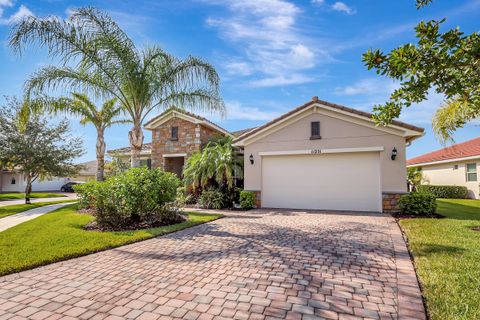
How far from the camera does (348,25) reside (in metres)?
9.46

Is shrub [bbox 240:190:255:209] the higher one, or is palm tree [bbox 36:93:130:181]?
palm tree [bbox 36:93:130:181]

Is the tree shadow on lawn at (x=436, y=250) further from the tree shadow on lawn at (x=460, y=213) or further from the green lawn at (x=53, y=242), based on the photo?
the green lawn at (x=53, y=242)

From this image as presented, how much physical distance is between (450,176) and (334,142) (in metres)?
15.3

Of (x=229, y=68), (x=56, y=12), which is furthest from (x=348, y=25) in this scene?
(x=56, y=12)

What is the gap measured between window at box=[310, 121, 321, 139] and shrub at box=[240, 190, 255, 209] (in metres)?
4.17

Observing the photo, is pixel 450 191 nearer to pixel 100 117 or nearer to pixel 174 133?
pixel 174 133

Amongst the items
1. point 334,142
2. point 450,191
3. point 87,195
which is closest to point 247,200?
point 334,142

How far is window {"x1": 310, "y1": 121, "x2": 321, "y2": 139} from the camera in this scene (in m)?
12.7

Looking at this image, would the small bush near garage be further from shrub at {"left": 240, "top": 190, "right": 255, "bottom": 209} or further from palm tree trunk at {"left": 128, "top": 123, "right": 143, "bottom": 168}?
shrub at {"left": 240, "top": 190, "right": 255, "bottom": 209}

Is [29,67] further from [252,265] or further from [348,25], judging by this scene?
[348,25]

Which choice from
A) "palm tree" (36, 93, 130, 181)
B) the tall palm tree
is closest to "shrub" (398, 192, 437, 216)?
the tall palm tree

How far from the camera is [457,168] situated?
20.3 m

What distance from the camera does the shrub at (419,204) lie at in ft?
33.1

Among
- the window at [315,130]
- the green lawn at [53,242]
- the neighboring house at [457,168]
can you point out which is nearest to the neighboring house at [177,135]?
the window at [315,130]
